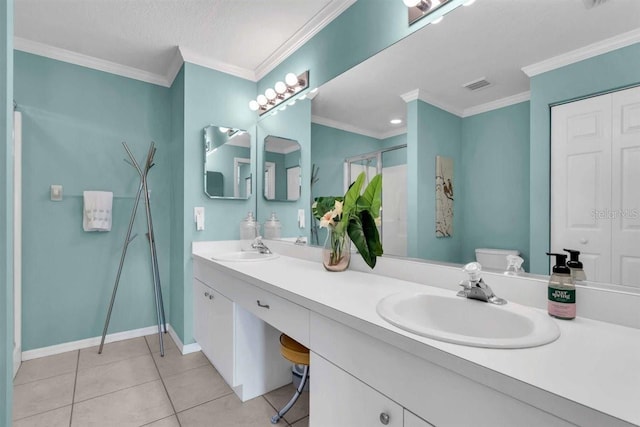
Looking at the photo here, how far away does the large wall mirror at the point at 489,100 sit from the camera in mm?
854

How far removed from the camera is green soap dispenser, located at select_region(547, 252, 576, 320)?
2.65ft

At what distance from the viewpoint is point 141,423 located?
1530mm

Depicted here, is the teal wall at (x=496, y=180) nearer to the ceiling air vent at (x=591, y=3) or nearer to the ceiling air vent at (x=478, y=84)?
the ceiling air vent at (x=478, y=84)

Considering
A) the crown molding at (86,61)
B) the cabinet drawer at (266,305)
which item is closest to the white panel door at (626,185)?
the cabinet drawer at (266,305)

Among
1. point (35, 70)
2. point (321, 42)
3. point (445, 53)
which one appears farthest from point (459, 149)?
point (35, 70)

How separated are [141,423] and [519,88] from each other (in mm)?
2216

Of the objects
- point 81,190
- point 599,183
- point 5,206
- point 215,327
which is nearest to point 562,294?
point 599,183

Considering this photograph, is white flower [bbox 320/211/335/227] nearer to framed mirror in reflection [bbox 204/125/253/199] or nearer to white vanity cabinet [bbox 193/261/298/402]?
white vanity cabinet [bbox 193/261/298/402]

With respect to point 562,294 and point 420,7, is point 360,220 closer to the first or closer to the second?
point 562,294

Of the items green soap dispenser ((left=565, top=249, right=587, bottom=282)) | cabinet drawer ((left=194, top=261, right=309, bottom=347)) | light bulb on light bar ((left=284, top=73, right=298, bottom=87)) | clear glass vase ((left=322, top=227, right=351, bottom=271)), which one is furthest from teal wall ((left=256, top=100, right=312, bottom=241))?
green soap dispenser ((left=565, top=249, right=587, bottom=282))

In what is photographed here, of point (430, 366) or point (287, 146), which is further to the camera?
point (287, 146)

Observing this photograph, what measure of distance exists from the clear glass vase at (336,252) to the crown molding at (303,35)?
135 cm

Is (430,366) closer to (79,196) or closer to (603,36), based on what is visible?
(603,36)

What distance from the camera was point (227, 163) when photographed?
2.49 meters
